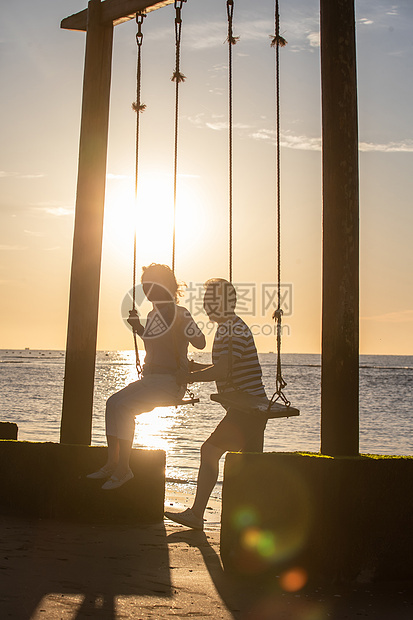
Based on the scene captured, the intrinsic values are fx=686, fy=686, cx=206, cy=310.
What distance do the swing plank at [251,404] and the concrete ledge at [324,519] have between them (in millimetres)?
593

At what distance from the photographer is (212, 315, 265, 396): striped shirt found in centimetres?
551

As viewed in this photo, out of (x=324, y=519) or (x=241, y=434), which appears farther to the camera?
(x=241, y=434)

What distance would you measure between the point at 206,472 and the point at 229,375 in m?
0.87

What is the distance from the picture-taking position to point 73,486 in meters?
5.92

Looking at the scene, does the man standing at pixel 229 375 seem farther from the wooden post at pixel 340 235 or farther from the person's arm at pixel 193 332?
the wooden post at pixel 340 235

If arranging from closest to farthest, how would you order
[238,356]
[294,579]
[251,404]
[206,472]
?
[294,579]
[251,404]
[238,356]
[206,472]

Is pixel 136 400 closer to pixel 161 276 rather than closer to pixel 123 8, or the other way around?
pixel 161 276

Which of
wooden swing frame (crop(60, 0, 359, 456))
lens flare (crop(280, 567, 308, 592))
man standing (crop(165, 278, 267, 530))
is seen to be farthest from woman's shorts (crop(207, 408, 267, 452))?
lens flare (crop(280, 567, 308, 592))

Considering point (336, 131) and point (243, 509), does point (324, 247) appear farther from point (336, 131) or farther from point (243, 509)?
point (243, 509)

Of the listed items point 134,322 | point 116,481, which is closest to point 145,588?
point 116,481

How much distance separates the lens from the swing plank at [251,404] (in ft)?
16.7

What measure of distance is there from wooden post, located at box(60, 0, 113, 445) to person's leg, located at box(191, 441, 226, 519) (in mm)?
1235

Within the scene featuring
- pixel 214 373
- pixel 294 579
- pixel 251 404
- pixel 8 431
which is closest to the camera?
pixel 294 579

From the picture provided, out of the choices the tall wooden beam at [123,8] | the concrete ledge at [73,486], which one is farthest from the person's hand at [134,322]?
the tall wooden beam at [123,8]
